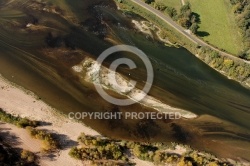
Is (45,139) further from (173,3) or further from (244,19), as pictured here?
(244,19)

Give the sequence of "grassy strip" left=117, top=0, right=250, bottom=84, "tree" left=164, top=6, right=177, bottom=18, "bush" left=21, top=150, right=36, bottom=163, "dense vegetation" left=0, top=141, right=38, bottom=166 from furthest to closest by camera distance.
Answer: "tree" left=164, top=6, right=177, bottom=18 → "grassy strip" left=117, top=0, right=250, bottom=84 → "bush" left=21, top=150, right=36, bottom=163 → "dense vegetation" left=0, top=141, right=38, bottom=166

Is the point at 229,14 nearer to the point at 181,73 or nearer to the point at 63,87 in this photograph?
the point at 181,73

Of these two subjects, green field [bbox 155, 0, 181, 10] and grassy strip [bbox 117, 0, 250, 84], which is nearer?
grassy strip [bbox 117, 0, 250, 84]

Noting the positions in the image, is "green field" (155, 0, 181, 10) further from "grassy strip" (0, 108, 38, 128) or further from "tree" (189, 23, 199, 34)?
"grassy strip" (0, 108, 38, 128)

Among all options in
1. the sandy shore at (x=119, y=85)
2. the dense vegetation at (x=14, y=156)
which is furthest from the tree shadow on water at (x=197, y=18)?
the dense vegetation at (x=14, y=156)

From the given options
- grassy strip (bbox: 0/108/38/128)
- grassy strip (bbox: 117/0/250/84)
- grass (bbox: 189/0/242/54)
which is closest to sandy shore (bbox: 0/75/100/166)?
grassy strip (bbox: 0/108/38/128)

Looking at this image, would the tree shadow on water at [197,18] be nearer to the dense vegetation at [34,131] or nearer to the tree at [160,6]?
the tree at [160,6]

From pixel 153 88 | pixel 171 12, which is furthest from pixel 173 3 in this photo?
pixel 153 88
